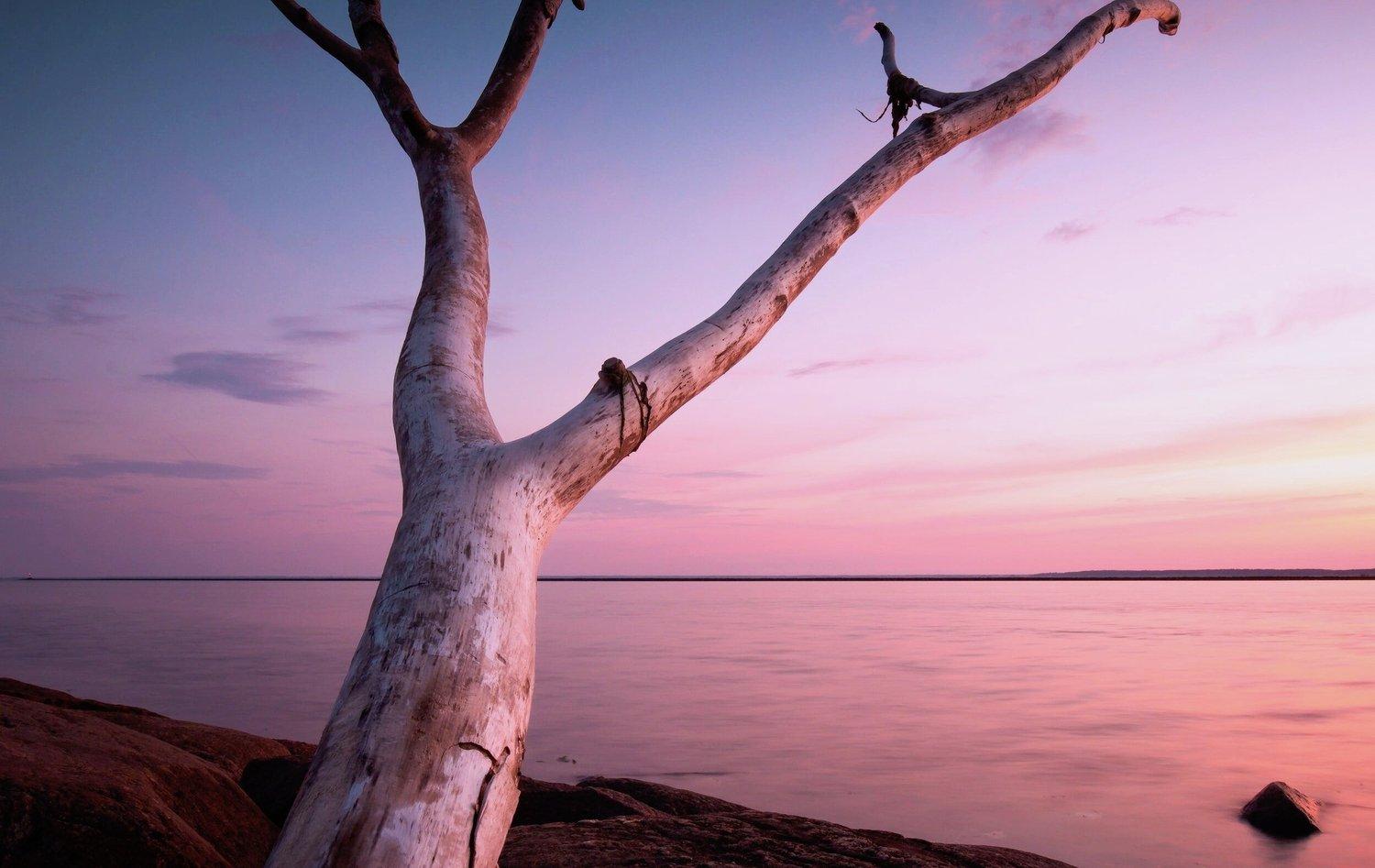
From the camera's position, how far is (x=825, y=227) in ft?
8.66

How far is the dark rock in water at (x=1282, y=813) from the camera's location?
4.86 meters

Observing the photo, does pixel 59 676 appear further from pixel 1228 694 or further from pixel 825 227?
pixel 1228 694

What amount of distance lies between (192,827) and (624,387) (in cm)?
195

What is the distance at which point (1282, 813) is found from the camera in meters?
4.91

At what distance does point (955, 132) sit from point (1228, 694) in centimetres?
931

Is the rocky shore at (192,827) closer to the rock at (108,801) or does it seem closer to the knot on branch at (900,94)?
the rock at (108,801)

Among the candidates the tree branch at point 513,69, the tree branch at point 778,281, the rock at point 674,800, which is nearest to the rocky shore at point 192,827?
the rock at point 674,800

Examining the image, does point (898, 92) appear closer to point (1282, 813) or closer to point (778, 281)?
point (778, 281)

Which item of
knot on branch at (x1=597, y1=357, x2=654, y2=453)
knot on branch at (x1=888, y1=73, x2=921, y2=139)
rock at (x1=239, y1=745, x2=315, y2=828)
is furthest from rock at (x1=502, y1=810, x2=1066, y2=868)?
knot on branch at (x1=888, y1=73, x2=921, y2=139)

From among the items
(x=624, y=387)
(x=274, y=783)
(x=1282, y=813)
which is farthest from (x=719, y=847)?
(x=1282, y=813)

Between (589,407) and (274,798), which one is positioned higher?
(589,407)

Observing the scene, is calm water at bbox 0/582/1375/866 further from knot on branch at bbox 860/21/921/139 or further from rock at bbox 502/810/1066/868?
knot on branch at bbox 860/21/921/139

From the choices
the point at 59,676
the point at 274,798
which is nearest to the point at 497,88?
the point at 274,798

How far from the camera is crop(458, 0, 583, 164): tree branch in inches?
125
